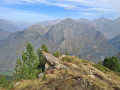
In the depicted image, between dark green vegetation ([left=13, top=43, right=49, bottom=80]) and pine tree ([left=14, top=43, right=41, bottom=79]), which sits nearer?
pine tree ([left=14, top=43, right=41, bottom=79])

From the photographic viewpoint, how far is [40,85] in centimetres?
2803

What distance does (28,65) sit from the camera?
41.9 meters

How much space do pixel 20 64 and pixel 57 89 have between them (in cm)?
1875

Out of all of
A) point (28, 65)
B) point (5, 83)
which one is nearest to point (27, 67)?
point (28, 65)

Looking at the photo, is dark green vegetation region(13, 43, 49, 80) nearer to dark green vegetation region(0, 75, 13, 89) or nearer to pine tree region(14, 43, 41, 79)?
pine tree region(14, 43, 41, 79)

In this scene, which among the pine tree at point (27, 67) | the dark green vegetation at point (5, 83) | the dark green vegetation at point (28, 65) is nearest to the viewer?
the dark green vegetation at point (5, 83)

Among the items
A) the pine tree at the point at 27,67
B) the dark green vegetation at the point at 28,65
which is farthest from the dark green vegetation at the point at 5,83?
the pine tree at the point at 27,67

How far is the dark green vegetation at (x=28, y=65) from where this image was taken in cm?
3438

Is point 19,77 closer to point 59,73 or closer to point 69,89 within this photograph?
point 59,73

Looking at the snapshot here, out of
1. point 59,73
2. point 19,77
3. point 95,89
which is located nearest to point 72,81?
point 95,89

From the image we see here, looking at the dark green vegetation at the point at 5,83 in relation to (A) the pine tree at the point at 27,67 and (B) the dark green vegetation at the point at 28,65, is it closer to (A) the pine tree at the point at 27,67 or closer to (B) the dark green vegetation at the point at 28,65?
(B) the dark green vegetation at the point at 28,65

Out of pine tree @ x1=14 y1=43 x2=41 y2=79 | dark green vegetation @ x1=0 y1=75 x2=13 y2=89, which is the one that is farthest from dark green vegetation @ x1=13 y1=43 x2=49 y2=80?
dark green vegetation @ x1=0 y1=75 x2=13 y2=89

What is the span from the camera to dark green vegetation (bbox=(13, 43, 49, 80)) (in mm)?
34378

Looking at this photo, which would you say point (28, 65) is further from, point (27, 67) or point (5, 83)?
point (5, 83)
